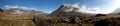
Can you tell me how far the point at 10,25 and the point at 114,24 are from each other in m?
35.7

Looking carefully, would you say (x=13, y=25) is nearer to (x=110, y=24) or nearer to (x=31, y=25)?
(x=31, y=25)

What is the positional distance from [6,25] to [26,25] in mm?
4152

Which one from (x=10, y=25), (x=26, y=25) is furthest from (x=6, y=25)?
(x=26, y=25)

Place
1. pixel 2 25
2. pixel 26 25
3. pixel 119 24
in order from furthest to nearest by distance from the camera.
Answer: pixel 119 24 → pixel 26 25 → pixel 2 25

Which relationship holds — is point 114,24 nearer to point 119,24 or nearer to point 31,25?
point 119,24

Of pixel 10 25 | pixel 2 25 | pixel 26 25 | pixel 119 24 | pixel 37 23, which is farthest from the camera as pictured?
pixel 119 24

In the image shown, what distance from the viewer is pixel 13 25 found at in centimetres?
3562

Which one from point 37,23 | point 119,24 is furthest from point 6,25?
point 119,24

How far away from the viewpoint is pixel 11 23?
36.2 meters

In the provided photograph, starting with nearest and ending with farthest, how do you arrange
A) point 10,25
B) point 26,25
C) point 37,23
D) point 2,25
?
point 2,25, point 10,25, point 26,25, point 37,23

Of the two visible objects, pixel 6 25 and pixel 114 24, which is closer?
pixel 6 25

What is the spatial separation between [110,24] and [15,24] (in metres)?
34.3

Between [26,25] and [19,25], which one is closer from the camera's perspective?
[19,25]

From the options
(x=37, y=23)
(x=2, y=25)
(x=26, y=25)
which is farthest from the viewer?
(x=37, y=23)
